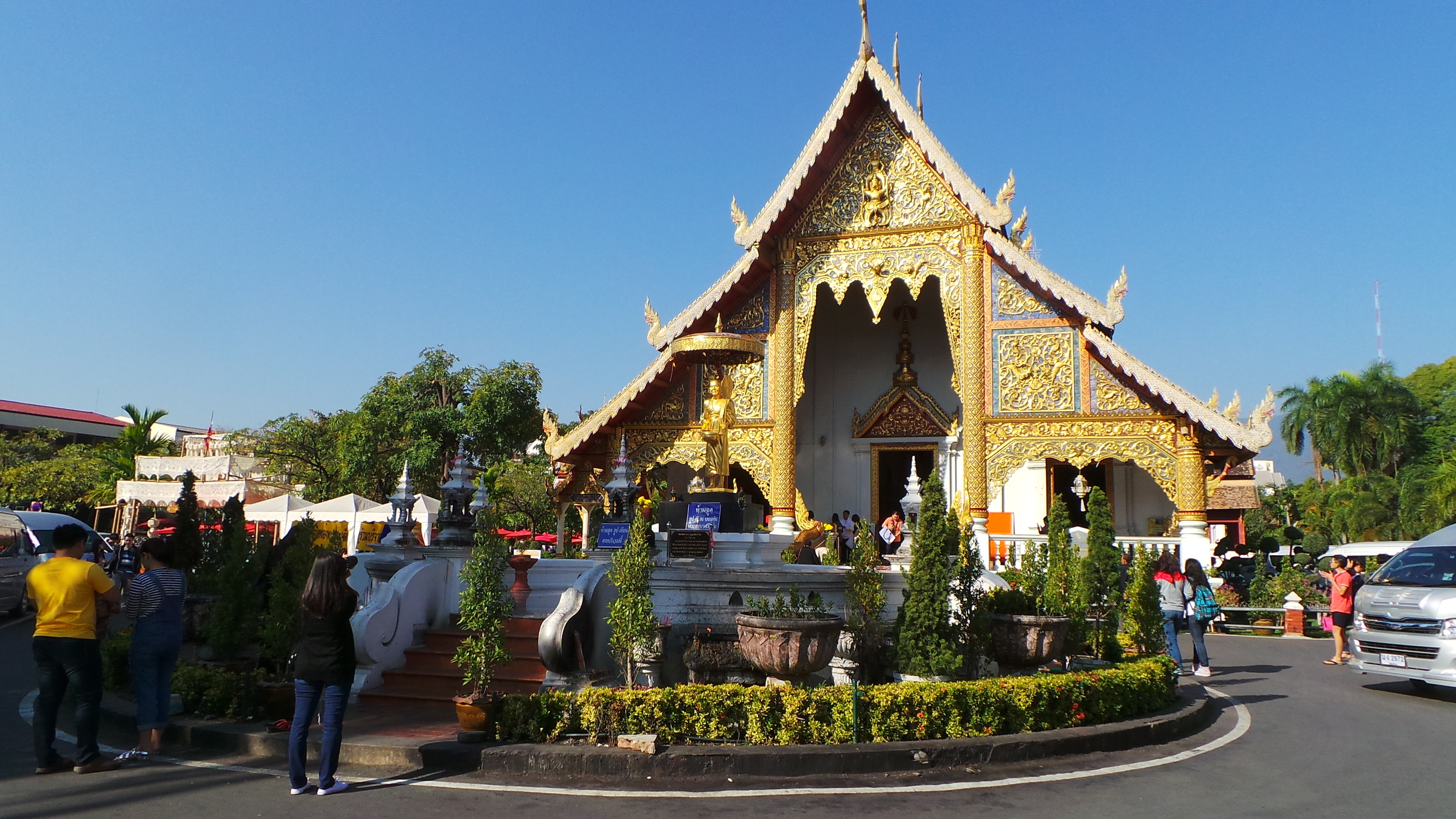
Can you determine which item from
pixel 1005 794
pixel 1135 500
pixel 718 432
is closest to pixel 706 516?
pixel 718 432

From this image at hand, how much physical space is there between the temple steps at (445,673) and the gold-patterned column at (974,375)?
30.1ft

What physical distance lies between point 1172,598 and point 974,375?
618 cm

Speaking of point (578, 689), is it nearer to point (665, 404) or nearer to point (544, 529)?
point (665, 404)

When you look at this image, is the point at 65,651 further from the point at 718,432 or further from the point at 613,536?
the point at 718,432

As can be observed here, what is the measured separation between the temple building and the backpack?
4.54 meters

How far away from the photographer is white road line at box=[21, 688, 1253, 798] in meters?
5.41

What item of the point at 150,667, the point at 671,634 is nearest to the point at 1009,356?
the point at 671,634

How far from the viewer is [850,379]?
787 inches

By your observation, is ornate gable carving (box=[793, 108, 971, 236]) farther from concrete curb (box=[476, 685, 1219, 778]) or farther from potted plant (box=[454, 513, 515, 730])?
potted plant (box=[454, 513, 515, 730])

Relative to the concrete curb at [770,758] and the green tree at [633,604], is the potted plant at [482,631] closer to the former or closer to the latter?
the concrete curb at [770,758]

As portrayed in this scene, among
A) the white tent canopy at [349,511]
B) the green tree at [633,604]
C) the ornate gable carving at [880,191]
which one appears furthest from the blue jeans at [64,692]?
the white tent canopy at [349,511]

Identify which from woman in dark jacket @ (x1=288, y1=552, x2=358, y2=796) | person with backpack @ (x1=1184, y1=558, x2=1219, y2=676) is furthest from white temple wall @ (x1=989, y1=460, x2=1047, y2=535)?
woman in dark jacket @ (x1=288, y1=552, x2=358, y2=796)

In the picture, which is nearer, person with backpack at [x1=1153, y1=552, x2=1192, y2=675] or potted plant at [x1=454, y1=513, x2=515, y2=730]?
potted plant at [x1=454, y1=513, x2=515, y2=730]

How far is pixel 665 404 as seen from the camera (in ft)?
57.6
